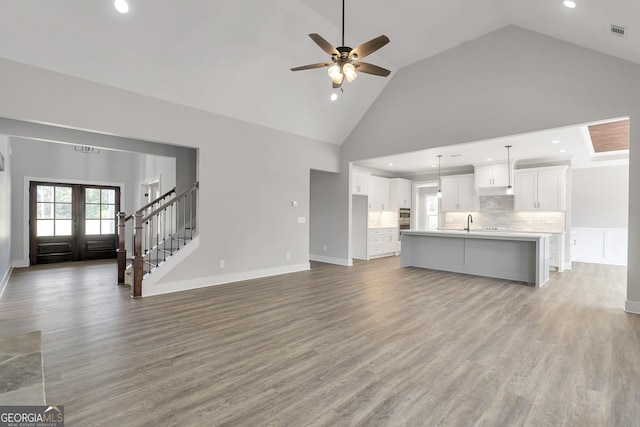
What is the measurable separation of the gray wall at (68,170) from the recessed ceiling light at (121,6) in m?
4.00

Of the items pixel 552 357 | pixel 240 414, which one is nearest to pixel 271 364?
pixel 240 414

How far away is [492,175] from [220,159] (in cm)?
702

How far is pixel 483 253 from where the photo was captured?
20.8 ft

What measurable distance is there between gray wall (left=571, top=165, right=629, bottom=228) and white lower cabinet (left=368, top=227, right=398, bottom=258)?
199 inches

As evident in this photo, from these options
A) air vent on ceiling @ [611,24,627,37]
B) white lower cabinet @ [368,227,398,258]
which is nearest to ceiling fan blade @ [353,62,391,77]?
air vent on ceiling @ [611,24,627,37]

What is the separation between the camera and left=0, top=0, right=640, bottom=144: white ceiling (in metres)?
3.54

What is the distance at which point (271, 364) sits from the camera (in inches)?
103

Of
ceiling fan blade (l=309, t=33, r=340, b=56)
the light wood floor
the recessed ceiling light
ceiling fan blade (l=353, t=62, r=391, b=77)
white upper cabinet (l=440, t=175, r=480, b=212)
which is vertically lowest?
the light wood floor

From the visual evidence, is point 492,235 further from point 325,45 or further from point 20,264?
point 20,264

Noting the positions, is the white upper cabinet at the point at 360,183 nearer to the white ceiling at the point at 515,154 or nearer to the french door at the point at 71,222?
the white ceiling at the point at 515,154

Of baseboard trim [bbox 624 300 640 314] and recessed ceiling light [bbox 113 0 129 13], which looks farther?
baseboard trim [bbox 624 300 640 314]

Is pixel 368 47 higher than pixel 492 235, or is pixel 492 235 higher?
pixel 368 47

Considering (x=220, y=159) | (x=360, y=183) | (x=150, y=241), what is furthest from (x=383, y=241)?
(x=150, y=241)

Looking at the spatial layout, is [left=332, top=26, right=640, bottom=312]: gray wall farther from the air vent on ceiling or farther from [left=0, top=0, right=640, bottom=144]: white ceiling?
the air vent on ceiling
